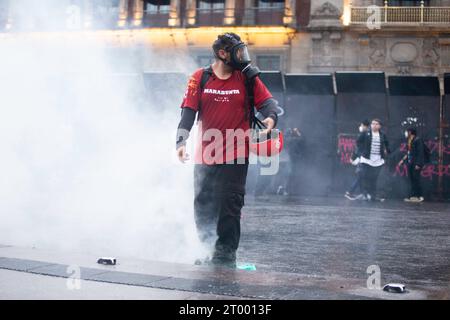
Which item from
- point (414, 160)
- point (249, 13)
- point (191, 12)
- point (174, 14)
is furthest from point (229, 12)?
point (414, 160)

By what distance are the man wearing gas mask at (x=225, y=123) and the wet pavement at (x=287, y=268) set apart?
43 centimetres

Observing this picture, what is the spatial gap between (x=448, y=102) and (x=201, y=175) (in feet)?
35.7

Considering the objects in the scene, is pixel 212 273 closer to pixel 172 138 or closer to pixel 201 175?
pixel 201 175

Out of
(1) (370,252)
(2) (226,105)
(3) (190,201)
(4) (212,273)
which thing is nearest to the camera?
(4) (212,273)

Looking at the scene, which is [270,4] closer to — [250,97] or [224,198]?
Result: [250,97]

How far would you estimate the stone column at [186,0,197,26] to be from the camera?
30.8 meters

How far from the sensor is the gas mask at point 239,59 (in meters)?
4.97

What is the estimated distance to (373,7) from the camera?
92.5 ft

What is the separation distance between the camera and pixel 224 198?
4.97 m

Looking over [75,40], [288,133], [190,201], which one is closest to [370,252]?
[190,201]

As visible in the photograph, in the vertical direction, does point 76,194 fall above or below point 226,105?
below

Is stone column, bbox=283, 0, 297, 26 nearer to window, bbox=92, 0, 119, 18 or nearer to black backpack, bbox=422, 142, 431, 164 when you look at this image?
black backpack, bbox=422, 142, 431, 164

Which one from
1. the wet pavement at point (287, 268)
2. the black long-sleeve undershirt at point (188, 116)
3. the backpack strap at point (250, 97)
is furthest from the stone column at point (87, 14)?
the backpack strap at point (250, 97)

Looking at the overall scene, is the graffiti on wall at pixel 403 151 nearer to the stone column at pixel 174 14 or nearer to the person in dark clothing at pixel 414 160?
the person in dark clothing at pixel 414 160
